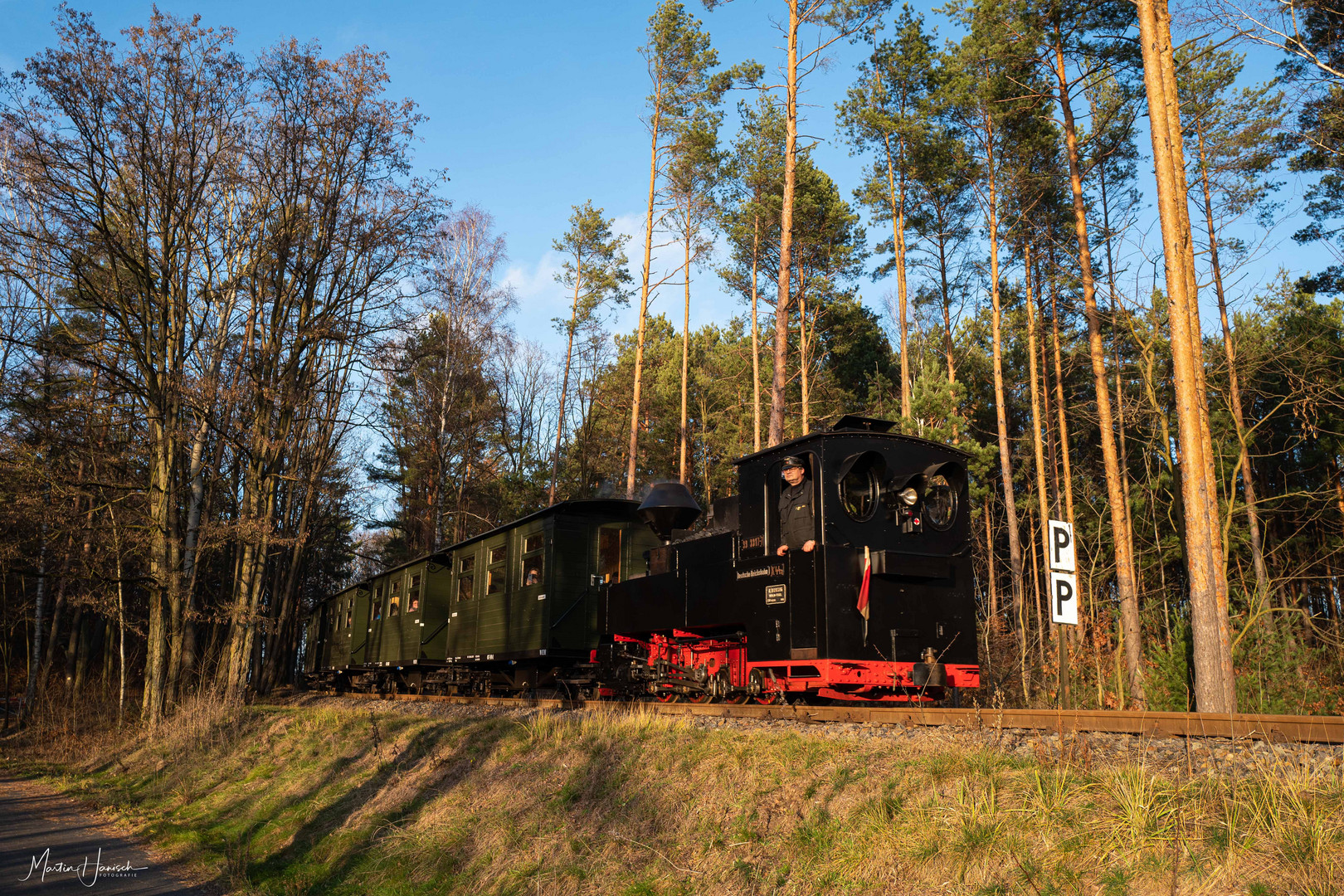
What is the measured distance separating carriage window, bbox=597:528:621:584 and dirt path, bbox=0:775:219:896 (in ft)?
21.3

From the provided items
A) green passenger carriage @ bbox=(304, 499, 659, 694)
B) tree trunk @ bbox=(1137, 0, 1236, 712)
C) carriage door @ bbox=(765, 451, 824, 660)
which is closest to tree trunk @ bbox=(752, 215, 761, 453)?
green passenger carriage @ bbox=(304, 499, 659, 694)

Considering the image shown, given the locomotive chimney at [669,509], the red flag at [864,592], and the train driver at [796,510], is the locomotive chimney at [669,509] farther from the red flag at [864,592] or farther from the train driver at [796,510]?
the red flag at [864,592]

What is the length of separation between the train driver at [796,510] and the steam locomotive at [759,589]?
8cm

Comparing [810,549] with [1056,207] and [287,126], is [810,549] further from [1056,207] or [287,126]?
[1056,207]

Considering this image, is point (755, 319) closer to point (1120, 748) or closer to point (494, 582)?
point (494, 582)

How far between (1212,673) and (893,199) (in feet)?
62.6

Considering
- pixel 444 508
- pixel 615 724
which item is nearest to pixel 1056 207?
pixel 615 724

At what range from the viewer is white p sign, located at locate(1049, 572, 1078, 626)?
653 cm

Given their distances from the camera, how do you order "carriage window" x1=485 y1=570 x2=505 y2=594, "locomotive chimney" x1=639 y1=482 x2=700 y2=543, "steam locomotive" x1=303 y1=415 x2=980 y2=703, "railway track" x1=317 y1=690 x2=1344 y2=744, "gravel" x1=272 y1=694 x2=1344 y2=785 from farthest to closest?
1. "carriage window" x1=485 y1=570 x2=505 y2=594
2. "locomotive chimney" x1=639 y1=482 x2=700 y2=543
3. "steam locomotive" x1=303 y1=415 x2=980 y2=703
4. "railway track" x1=317 y1=690 x2=1344 y2=744
5. "gravel" x1=272 y1=694 x2=1344 y2=785

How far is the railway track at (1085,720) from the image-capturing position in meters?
4.85

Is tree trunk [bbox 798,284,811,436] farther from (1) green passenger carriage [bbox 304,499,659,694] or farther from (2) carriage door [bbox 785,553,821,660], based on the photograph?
(2) carriage door [bbox 785,553,821,660]

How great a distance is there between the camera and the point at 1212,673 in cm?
809

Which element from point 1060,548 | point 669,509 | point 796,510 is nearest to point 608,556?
point 669,509

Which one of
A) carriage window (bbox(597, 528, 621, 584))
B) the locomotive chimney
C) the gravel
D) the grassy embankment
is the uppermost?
the locomotive chimney
